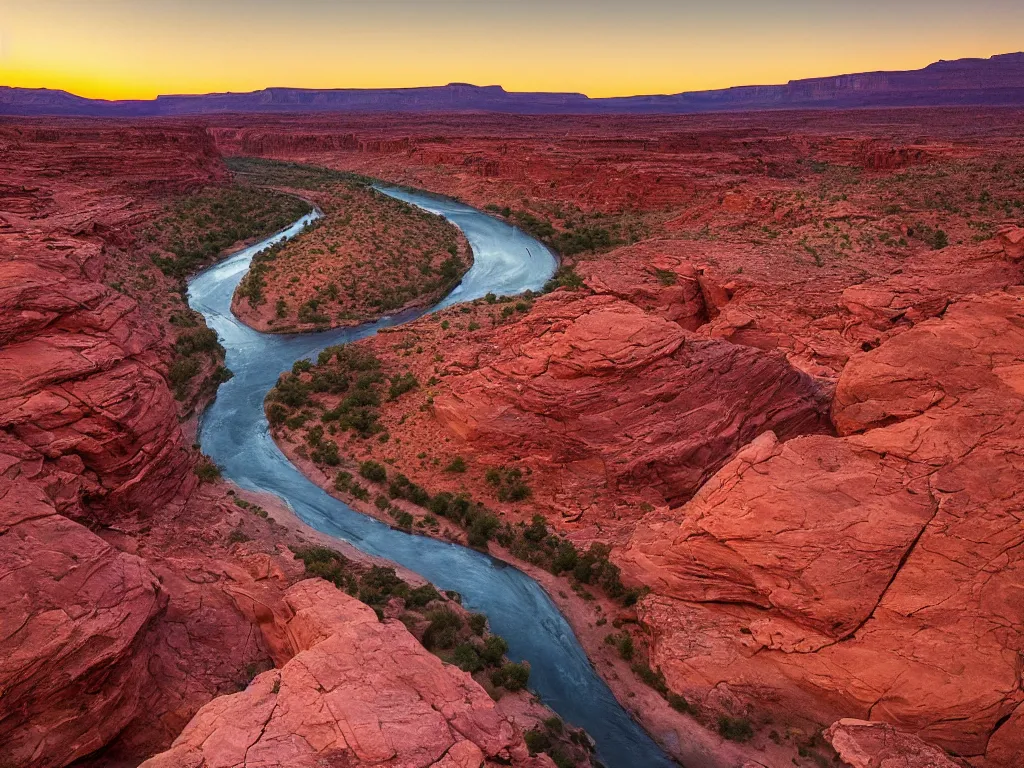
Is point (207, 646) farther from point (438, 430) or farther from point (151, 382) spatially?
point (438, 430)

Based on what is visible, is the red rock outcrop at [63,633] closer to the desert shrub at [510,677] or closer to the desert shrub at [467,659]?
the desert shrub at [467,659]

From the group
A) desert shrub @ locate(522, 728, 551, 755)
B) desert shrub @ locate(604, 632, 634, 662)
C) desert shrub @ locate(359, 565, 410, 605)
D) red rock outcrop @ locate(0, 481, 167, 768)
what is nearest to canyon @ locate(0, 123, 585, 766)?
red rock outcrop @ locate(0, 481, 167, 768)

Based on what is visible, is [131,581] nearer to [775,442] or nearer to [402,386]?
[775,442]

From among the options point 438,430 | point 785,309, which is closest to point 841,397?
point 785,309

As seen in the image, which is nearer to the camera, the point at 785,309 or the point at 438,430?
the point at 438,430

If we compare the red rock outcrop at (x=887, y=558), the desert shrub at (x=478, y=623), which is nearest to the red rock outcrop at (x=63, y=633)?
the desert shrub at (x=478, y=623)

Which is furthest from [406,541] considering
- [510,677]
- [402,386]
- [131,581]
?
[131,581]
